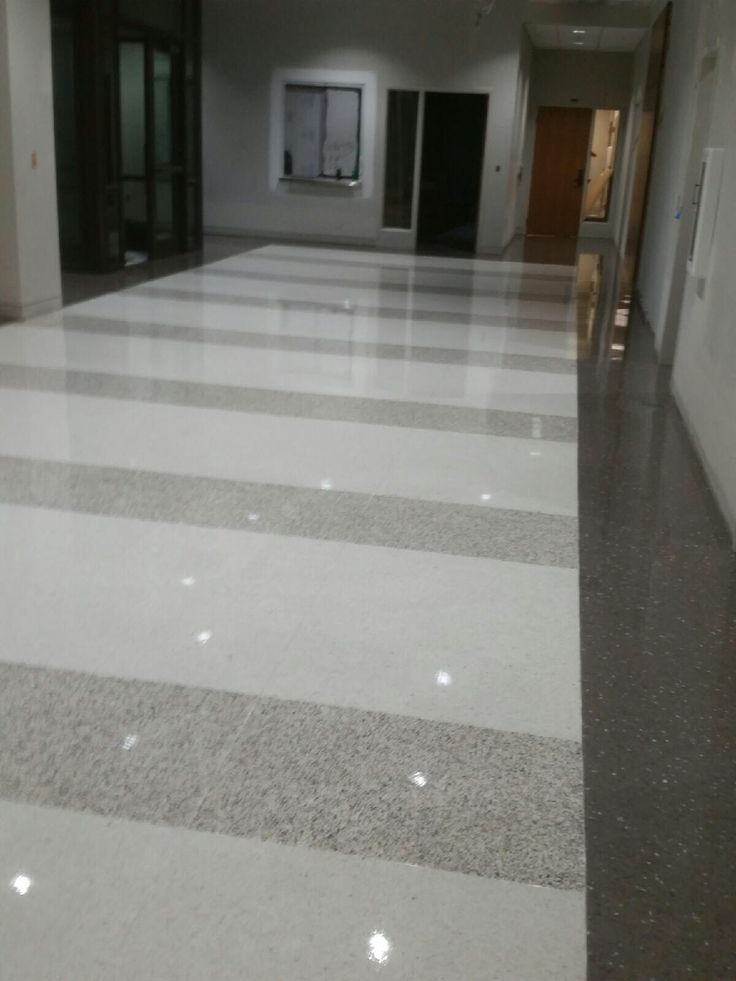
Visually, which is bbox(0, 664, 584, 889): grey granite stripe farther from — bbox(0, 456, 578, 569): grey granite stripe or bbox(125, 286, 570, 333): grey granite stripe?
bbox(125, 286, 570, 333): grey granite stripe

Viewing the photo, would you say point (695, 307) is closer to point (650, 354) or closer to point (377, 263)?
point (650, 354)

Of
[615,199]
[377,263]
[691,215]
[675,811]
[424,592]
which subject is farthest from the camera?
[615,199]

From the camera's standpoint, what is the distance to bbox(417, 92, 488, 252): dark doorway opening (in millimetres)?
17562

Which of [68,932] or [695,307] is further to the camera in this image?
[695,307]

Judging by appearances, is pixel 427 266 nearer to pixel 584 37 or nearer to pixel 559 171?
pixel 584 37

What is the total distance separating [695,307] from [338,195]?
1215 centimetres

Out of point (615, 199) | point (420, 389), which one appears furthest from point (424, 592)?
point (615, 199)

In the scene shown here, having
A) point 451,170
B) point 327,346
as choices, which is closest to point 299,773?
point 327,346

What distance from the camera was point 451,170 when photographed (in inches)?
723

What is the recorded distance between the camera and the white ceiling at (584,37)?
17.4 meters

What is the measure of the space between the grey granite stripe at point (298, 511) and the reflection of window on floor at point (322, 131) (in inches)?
542

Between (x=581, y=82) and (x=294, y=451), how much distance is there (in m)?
19.8

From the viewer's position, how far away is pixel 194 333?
833 cm

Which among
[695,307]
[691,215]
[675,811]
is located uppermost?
[691,215]
